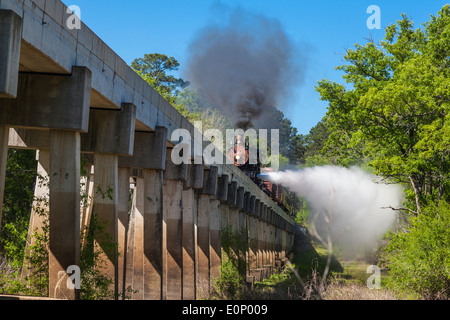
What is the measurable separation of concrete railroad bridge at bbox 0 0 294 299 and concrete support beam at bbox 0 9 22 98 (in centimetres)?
2

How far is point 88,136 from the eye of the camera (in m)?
16.8

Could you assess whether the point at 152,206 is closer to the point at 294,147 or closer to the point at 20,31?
the point at 20,31

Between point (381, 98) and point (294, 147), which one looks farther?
point (294, 147)

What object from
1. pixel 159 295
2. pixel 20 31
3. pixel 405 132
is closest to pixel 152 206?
pixel 159 295

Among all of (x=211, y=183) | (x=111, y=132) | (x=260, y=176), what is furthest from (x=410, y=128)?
(x=260, y=176)

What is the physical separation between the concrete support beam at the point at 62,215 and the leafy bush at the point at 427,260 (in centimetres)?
1402

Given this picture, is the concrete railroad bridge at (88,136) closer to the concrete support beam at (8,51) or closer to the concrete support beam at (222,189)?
the concrete support beam at (8,51)

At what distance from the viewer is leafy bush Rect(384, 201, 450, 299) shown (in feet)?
75.9

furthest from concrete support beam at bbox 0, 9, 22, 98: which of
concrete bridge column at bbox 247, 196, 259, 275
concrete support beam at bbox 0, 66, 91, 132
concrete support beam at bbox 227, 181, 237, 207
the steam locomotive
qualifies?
the steam locomotive

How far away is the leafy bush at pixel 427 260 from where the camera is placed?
75.9ft

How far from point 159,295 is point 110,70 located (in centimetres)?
867

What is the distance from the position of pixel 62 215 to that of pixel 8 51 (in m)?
4.49
